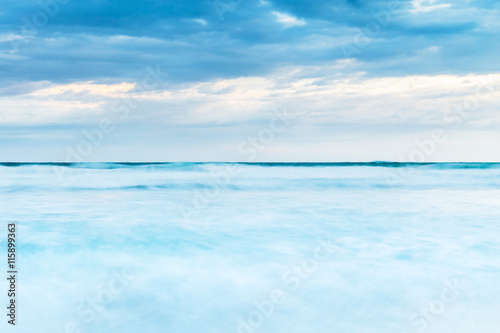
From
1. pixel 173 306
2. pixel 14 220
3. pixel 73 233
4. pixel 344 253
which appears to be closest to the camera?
pixel 173 306

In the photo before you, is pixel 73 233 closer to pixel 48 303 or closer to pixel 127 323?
pixel 48 303

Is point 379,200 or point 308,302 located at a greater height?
point 379,200

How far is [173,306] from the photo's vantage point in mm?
3596

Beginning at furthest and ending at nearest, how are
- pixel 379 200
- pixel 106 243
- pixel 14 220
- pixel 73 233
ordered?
pixel 379 200
pixel 14 220
pixel 73 233
pixel 106 243

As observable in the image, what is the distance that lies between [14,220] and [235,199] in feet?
17.2

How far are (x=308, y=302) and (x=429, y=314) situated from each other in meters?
0.92

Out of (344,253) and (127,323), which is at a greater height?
(344,253)

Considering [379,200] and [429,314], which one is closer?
[429,314]

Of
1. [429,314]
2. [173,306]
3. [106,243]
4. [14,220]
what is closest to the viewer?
[429,314]

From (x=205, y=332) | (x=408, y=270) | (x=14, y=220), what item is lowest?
(x=205, y=332)

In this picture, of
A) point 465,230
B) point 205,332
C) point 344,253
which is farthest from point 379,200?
point 205,332

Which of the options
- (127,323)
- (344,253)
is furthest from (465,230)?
(127,323)

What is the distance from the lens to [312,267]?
4605mm

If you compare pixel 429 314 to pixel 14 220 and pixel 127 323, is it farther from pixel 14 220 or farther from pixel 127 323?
pixel 14 220
